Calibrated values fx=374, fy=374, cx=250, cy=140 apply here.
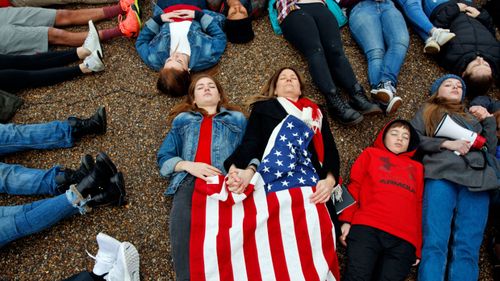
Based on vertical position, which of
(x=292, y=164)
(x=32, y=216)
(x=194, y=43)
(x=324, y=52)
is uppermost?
(x=324, y=52)

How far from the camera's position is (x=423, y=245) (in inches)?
116

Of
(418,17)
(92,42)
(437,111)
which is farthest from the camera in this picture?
(418,17)

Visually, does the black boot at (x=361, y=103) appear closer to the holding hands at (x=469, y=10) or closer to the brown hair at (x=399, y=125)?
the brown hair at (x=399, y=125)

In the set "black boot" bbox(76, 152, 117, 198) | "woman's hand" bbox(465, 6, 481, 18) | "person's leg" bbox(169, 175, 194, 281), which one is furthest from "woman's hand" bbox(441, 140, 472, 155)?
"black boot" bbox(76, 152, 117, 198)

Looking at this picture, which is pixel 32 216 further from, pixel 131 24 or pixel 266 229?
pixel 131 24

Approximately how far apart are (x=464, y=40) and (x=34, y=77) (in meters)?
4.65

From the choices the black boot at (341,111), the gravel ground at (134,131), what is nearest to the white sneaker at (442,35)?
the gravel ground at (134,131)

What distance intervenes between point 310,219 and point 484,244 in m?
1.67

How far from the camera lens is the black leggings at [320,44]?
3779mm

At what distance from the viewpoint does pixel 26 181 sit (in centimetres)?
306

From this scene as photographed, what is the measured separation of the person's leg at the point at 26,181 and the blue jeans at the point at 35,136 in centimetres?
24

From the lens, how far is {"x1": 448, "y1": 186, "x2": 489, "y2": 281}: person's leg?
283 centimetres

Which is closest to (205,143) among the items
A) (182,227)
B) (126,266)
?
(182,227)

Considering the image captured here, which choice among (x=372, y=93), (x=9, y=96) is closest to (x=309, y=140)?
(x=372, y=93)
